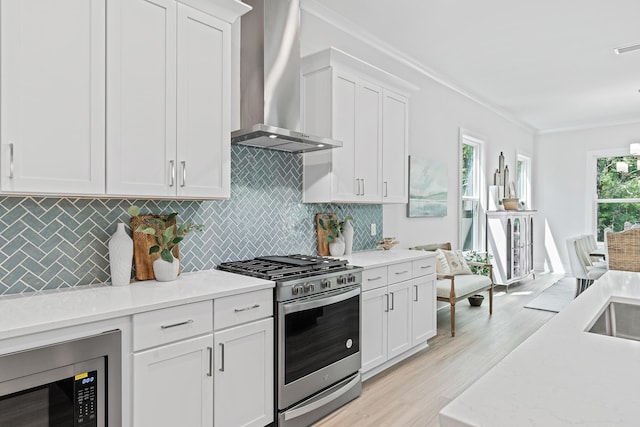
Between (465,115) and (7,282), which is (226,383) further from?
(465,115)

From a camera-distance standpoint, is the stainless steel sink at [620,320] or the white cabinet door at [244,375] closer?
the stainless steel sink at [620,320]

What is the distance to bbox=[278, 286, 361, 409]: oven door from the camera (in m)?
2.30

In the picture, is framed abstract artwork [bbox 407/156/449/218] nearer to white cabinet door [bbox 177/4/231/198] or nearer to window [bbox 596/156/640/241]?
white cabinet door [bbox 177/4/231/198]

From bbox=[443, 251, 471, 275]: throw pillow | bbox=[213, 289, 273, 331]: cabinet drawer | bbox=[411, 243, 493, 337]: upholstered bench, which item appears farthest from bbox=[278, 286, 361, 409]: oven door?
bbox=[443, 251, 471, 275]: throw pillow

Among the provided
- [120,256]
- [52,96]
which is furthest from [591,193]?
[52,96]

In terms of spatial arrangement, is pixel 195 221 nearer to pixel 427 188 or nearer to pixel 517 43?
pixel 427 188

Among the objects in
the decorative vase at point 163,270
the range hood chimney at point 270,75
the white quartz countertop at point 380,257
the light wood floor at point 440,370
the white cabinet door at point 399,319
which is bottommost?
the light wood floor at point 440,370

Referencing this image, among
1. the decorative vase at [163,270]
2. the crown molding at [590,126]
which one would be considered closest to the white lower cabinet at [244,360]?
the decorative vase at [163,270]

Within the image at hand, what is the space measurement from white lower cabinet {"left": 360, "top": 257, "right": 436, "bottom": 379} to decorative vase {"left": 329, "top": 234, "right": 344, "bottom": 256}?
434 millimetres

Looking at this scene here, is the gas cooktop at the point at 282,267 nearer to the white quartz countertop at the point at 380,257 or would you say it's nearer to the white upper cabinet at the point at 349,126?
the white quartz countertop at the point at 380,257

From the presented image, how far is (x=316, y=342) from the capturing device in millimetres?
2484

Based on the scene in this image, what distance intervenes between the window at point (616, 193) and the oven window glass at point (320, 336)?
705 cm

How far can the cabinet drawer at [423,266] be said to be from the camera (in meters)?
3.52

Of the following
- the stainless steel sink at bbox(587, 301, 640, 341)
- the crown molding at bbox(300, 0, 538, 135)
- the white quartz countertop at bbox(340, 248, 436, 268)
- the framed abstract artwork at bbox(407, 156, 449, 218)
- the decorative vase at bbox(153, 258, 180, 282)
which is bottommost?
the stainless steel sink at bbox(587, 301, 640, 341)
